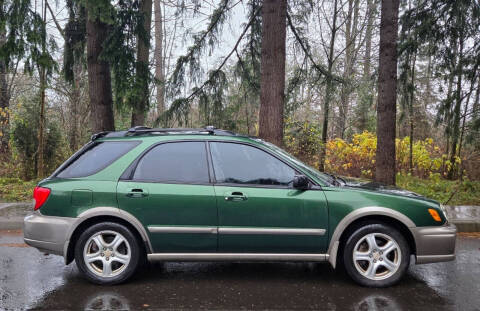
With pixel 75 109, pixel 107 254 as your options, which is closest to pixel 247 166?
pixel 107 254

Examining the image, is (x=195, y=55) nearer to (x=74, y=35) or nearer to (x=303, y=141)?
(x=74, y=35)

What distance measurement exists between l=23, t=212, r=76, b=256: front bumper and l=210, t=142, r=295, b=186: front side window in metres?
1.68

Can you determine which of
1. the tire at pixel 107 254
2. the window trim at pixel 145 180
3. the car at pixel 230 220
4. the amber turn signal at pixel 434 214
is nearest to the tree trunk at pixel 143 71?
the window trim at pixel 145 180

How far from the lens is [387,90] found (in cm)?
855

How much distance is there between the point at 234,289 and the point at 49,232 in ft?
6.82

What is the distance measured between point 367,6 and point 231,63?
6.67m

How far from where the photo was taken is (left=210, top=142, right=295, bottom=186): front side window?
14.6ft

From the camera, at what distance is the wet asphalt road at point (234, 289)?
3.92 m

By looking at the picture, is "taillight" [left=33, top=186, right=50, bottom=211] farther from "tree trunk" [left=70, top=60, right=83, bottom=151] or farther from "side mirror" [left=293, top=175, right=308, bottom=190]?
"tree trunk" [left=70, top=60, right=83, bottom=151]

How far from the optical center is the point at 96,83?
33.8 ft

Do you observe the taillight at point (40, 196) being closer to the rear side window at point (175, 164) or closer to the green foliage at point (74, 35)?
the rear side window at point (175, 164)

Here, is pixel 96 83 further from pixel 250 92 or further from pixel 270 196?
pixel 270 196

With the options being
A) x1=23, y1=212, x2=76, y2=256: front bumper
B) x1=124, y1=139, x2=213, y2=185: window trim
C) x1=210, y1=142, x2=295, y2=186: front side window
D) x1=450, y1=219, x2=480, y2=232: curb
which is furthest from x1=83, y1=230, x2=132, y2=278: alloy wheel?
x1=450, y1=219, x2=480, y2=232: curb

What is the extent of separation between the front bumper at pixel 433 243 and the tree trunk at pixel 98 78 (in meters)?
8.19
